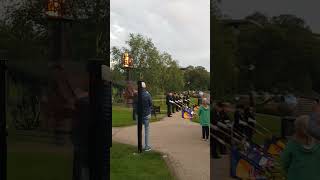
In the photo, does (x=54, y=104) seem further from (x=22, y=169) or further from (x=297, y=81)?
(x=297, y=81)

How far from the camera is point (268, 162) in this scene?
5051mm

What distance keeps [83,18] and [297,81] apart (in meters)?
1.99

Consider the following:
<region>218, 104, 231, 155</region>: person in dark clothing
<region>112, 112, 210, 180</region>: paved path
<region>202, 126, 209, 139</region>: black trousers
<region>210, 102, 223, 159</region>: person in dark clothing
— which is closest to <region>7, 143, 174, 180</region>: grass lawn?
<region>210, 102, 223, 159</region>: person in dark clothing

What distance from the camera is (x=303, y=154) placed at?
4.74 metres

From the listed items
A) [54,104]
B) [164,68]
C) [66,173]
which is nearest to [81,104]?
[54,104]

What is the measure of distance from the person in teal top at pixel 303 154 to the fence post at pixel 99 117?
→ 1558 millimetres

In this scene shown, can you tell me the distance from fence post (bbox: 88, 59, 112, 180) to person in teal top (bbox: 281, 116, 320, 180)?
156 cm

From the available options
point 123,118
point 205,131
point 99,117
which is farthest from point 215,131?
point 123,118

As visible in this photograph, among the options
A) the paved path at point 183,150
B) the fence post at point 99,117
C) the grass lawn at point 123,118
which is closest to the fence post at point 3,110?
the fence post at point 99,117

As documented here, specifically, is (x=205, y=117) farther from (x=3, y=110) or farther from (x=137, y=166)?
(x=3, y=110)

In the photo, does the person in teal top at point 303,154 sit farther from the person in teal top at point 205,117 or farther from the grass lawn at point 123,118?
the grass lawn at point 123,118

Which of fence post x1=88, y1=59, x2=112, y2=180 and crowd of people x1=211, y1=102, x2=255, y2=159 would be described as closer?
fence post x1=88, y1=59, x2=112, y2=180

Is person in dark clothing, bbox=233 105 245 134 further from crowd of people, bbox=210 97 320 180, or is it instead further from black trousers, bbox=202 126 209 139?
black trousers, bbox=202 126 209 139

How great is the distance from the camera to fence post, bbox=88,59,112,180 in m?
4.45
